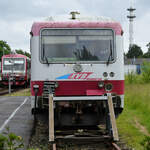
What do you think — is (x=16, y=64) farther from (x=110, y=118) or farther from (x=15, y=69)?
(x=110, y=118)

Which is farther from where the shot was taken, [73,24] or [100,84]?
[73,24]

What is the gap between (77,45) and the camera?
28.0ft

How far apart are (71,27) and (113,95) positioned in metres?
1.98

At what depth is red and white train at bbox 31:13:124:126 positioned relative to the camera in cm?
823

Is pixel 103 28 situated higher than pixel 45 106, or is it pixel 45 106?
pixel 103 28

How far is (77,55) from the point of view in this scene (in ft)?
27.9

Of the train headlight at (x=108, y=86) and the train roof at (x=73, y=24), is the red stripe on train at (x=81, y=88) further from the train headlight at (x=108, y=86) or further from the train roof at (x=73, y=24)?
the train roof at (x=73, y=24)

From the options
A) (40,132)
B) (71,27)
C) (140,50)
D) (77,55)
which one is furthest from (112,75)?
(140,50)

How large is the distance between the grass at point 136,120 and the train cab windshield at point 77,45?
216cm

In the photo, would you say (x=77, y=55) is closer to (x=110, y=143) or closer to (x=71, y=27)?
(x=71, y=27)

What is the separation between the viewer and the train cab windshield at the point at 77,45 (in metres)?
8.48

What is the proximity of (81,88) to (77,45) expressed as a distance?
1.09m

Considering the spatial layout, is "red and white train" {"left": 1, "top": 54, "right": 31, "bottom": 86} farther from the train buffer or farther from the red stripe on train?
the train buffer

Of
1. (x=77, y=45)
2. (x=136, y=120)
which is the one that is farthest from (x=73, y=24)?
(x=136, y=120)
